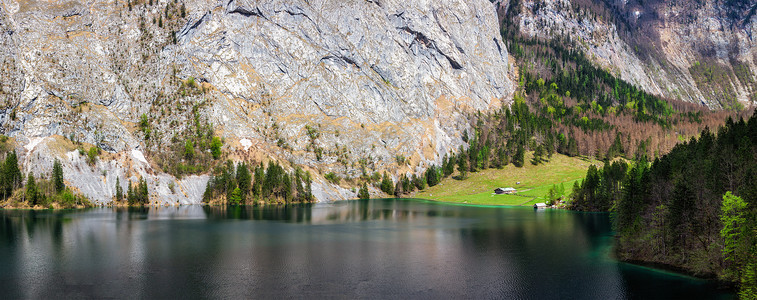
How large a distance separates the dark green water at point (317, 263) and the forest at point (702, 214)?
3.52 m

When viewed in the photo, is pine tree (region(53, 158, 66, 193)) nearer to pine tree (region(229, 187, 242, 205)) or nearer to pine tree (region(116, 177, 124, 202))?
pine tree (region(116, 177, 124, 202))

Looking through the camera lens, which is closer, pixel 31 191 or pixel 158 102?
pixel 31 191

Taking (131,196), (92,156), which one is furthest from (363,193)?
(92,156)

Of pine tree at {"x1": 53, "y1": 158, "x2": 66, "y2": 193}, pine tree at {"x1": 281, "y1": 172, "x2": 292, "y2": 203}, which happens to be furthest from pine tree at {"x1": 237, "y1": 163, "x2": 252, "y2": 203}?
pine tree at {"x1": 53, "y1": 158, "x2": 66, "y2": 193}

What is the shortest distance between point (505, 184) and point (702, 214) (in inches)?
5260

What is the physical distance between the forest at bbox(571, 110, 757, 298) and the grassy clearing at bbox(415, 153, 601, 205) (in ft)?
286

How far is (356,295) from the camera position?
41.3 meters

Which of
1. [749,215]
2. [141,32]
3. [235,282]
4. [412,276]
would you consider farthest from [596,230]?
[141,32]

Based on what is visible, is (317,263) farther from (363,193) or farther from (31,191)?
(363,193)

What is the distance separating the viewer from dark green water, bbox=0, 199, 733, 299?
42719 mm

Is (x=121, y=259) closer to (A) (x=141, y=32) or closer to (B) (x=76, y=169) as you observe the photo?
(B) (x=76, y=169)

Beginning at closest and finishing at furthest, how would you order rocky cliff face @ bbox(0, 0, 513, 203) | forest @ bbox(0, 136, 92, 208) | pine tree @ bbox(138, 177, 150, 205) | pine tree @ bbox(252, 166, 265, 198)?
forest @ bbox(0, 136, 92, 208) < pine tree @ bbox(138, 177, 150, 205) < rocky cliff face @ bbox(0, 0, 513, 203) < pine tree @ bbox(252, 166, 265, 198)

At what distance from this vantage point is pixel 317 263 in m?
54.0

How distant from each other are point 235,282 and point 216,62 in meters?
159
